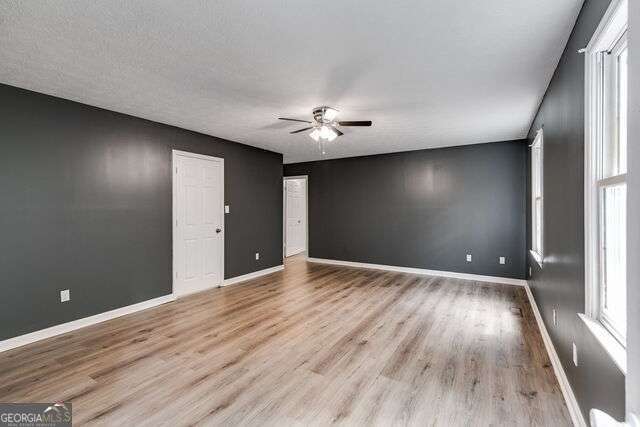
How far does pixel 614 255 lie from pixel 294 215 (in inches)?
276

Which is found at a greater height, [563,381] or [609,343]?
Result: [609,343]

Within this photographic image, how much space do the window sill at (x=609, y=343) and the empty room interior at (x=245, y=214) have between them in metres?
0.01

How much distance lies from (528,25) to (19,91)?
13.9 feet

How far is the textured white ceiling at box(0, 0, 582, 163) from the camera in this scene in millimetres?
1669

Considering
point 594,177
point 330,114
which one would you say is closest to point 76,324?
point 330,114

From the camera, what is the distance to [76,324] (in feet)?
9.96

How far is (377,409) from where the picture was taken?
181 centimetres

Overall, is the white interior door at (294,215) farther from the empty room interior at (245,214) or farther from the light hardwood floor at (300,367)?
the light hardwood floor at (300,367)

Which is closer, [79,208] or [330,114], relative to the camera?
[79,208]

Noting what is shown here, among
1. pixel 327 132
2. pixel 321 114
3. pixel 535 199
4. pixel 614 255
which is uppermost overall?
pixel 321 114

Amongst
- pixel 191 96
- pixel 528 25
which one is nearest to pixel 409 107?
pixel 528 25

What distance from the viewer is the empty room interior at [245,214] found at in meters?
1.59

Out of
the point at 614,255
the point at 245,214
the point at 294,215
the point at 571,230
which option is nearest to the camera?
the point at 614,255

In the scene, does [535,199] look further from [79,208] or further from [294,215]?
[294,215]
